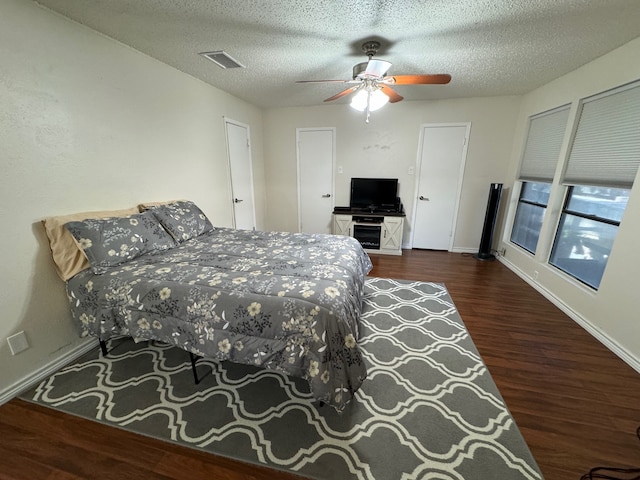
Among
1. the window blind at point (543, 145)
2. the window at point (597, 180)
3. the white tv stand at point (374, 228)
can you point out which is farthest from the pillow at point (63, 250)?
the window blind at point (543, 145)

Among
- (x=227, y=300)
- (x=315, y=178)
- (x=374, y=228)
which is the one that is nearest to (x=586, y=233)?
(x=374, y=228)

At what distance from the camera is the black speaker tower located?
3996 mm

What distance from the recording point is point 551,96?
319 cm

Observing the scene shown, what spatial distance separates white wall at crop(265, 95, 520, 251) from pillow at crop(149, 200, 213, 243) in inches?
95.6

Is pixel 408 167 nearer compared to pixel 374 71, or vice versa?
pixel 374 71

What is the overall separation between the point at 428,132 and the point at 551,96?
152 centimetres

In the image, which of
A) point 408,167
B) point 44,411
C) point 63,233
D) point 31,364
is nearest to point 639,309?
point 408,167

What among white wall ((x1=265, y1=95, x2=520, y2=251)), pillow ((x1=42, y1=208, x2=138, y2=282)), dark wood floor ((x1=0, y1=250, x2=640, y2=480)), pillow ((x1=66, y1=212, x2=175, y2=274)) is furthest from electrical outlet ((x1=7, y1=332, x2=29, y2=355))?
white wall ((x1=265, y1=95, x2=520, y2=251))

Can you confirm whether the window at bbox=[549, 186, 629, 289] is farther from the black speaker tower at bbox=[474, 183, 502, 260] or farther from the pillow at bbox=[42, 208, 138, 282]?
the pillow at bbox=[42, 208, 138, 282]

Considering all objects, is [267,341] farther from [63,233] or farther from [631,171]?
[631,171]

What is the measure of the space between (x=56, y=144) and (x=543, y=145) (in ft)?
16.5

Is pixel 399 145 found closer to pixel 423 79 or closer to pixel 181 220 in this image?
pixel 423 79

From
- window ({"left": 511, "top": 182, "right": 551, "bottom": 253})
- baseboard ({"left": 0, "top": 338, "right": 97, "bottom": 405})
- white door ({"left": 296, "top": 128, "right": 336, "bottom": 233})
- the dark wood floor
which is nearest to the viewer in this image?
the dark wood floor

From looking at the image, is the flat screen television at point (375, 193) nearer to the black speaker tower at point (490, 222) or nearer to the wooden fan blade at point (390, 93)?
the black speaker tower at point (490, 222)
